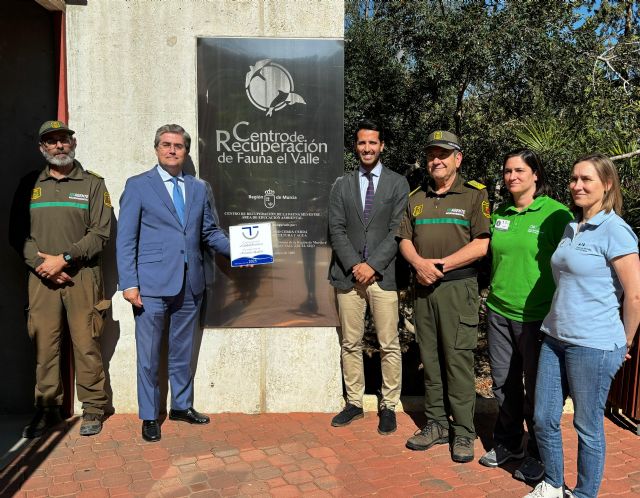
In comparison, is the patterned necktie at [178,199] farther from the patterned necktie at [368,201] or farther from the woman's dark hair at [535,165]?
the woman's dark hair at [535,165]

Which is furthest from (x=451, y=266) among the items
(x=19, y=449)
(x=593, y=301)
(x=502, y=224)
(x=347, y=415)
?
(x=19, y=449)

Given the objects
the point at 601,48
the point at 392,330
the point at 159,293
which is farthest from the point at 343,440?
the point at 601,48

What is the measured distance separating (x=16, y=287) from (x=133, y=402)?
138 cm

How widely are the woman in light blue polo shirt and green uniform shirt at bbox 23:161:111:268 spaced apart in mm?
3245

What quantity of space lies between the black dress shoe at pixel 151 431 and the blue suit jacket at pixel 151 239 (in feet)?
3.17

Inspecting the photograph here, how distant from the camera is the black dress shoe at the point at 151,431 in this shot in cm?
439

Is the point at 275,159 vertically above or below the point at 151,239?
above

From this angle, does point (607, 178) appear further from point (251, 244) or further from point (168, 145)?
point (168, 145)

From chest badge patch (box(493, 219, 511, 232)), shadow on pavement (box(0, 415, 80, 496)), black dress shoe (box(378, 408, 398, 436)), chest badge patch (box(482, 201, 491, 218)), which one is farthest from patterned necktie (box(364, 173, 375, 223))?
shadow on pavement (box(0, 415, 80, 496))

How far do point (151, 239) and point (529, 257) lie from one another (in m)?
2.66

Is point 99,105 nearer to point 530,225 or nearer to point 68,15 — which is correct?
point 68,15

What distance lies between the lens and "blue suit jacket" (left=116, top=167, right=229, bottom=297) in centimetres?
439

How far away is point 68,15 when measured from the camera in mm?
4656

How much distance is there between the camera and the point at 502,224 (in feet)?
12.6
